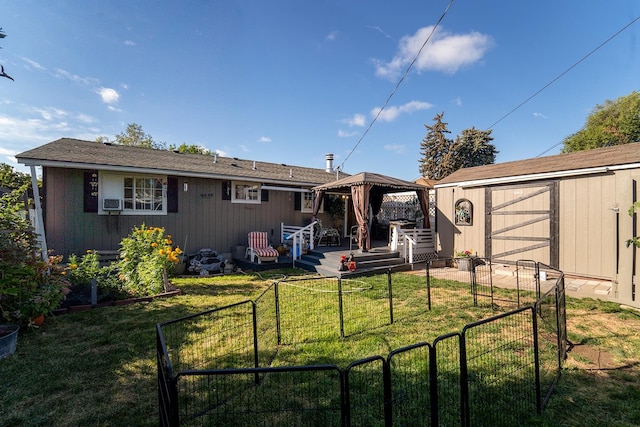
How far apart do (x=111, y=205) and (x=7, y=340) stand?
5017 millimetres

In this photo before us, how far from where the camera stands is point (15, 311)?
3883 mm

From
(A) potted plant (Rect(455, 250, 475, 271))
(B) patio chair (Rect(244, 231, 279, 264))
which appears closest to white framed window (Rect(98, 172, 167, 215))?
(B) patio chair (Rect(244, 231, 279, 264))

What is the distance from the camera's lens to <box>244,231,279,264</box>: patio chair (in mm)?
8828

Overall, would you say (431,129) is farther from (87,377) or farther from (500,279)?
(87,377)

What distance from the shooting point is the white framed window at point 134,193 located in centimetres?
779

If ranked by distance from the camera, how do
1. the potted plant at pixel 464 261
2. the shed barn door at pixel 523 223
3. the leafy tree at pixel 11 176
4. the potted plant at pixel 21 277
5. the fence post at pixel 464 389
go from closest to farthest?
the fence post at pixel 464 389, the potted plant at pixel 21 277, the shed barn door at pixel 523 223, the potted plant at pixel 464 261, the leafy tree at pixel 11 176

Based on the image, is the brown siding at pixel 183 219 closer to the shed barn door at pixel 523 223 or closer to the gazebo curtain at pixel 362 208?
the gazebo curtain at pixel 362 208

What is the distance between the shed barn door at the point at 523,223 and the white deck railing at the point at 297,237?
5.40m

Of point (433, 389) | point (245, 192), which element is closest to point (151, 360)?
point (433, 389)

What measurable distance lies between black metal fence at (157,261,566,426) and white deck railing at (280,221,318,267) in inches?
144

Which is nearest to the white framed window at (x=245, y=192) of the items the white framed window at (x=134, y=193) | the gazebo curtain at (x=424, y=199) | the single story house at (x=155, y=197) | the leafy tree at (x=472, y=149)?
the single story house at (x=155, y=197)

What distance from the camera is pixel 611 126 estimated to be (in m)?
23.7

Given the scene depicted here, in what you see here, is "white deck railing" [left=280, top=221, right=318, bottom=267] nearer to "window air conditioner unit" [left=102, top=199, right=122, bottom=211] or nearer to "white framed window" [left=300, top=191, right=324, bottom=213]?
"white framed window" [left=300, top=191, right=324, bottom=213]

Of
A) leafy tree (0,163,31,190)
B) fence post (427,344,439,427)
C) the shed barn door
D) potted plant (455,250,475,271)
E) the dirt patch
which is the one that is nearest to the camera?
fence post (427,344,439,427)
